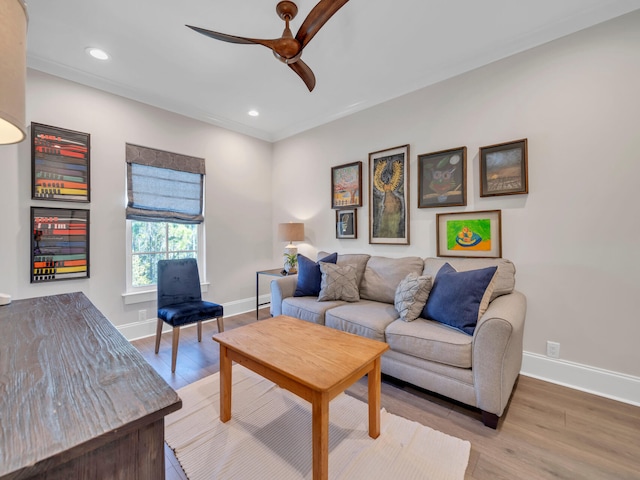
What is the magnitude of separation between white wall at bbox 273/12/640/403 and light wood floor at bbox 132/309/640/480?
319mm

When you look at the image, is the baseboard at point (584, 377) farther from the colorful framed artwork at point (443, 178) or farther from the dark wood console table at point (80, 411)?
the dark wood console table at point (80, 411)

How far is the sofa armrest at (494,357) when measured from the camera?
1653 mm

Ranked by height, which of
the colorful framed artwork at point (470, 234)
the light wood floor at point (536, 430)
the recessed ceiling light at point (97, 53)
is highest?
the recessed ceiling light at point (97, 53)

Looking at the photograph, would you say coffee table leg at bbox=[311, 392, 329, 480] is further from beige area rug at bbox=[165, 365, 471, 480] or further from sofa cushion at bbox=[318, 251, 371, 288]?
sofa cushion at bbox=[318, 251, 371, 288]

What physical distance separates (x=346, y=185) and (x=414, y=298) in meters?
1.80

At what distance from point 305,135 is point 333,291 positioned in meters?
2.42

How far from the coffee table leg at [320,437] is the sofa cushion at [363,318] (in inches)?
40.5

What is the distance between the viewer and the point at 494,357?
1.67 m

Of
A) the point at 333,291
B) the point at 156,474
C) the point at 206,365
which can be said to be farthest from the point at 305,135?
the point at 156,474

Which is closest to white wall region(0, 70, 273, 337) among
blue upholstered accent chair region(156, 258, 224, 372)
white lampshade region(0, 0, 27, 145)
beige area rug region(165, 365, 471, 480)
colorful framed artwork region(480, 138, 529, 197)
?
blue upholstered accent chair region(156, 258, 224, 372)

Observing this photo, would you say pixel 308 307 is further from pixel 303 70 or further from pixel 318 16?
pixel 318 16

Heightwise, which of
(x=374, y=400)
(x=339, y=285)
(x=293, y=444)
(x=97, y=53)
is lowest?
(x=293, y=444)

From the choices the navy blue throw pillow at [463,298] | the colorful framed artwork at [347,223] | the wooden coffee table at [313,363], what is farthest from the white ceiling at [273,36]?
the wooden coffee table at [313,363]

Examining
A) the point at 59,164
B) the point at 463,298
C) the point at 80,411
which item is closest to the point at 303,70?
the point at 463,298
